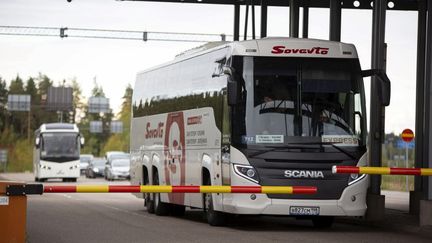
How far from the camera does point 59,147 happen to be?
68.5m

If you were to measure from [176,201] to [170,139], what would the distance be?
1.47 meters

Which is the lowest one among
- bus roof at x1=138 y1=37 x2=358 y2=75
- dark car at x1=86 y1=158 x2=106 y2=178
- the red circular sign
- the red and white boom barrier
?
dark car at x1=86 y1=158 x2=106 y2=178

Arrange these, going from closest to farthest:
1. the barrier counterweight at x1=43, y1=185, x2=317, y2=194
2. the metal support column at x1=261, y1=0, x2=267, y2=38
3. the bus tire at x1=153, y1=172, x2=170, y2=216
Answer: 1. the barrier counterweight at x1=43, y1=185, x2=317, y2=194
2. the bus tire at x1=153, y1=172, x2=170, y2=216
3. the metal support column at x1=261, y1=0, x2=267, y2=38

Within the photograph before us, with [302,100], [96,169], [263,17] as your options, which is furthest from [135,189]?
[96,169]

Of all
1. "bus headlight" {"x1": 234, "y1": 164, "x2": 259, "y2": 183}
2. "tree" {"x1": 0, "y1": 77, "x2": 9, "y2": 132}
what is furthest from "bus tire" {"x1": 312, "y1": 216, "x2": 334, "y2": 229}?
"tree" {"x1": 0, "y1": 77, "x2": 9, "y2": 132}


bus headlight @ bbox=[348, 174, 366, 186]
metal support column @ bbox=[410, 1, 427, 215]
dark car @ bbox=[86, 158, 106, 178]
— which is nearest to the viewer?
bus headlight @ bbox=[348, 174, 366, 186]

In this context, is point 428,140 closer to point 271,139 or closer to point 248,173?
point 271,139

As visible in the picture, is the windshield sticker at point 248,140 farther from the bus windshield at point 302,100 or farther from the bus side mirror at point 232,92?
the bus side mirror at point 232,92

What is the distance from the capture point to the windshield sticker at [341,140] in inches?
851

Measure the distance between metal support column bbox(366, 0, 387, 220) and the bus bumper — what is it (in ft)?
11.1

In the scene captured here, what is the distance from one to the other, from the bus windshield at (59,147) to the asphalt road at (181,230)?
129ft

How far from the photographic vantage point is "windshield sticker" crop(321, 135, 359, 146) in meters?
21.6

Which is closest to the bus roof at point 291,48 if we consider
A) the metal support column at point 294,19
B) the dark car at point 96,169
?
the metal support column at point 294,19

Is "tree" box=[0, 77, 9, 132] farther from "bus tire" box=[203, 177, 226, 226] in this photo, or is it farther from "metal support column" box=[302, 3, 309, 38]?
"bus tire" box=[203, 177, 226, 226]
